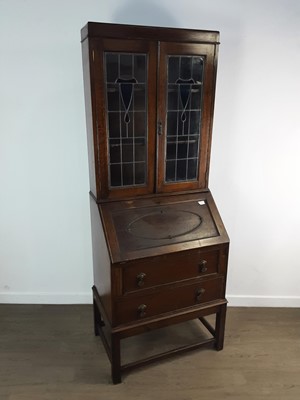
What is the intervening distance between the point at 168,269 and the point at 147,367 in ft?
2.19

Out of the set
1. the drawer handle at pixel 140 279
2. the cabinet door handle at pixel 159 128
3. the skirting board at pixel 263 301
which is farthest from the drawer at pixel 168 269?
the skirting board at pixel 263 301

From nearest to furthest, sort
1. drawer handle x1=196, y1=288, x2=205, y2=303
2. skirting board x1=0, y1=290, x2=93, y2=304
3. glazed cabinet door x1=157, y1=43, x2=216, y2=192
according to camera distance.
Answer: glazed cabinet door x1=157, y1=43, x2=216, y2=192, drawer handle x1=196, y1=288, x2=205, y2=303, skirting board x1=0, y1=290, x2=93, y2=304

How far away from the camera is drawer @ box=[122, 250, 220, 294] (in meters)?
1.74

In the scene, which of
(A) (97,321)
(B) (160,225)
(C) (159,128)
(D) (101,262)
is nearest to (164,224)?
(B) (160,225)

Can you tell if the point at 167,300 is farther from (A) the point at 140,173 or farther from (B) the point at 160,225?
(A) the point at 140,173

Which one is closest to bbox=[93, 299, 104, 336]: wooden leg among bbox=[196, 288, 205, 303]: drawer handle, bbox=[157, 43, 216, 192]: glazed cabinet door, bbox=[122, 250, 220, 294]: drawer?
bbox=[122, 250, 220, 294]: drawer

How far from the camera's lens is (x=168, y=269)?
1.81 metres

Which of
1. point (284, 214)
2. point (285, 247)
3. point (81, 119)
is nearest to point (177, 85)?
point (81, 119)

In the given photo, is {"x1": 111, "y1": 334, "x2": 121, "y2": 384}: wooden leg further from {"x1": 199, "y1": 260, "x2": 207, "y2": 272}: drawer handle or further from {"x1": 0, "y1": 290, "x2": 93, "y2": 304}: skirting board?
{"x1": 0, "y1": 290, "x2": 93, "y2": 304}: skirting board

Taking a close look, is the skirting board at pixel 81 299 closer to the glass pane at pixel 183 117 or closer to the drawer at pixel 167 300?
the drawer at pixel 167 300

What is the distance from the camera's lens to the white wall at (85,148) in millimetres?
1977

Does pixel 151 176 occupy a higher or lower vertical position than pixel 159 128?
lower

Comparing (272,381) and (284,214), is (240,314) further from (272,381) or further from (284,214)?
(284,214)

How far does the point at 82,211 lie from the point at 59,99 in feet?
2.50
